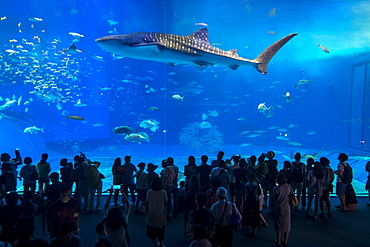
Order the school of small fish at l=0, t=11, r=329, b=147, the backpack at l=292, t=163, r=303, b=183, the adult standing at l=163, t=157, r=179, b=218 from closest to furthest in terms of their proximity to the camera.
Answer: the adult standing at l=163, t=157, r=179, b=218 < the backpack at l=292, t=163, r=303, b=183 < the school of small fish at l=0, t=11, r=329, b=147

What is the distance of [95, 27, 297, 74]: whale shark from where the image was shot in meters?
4.83

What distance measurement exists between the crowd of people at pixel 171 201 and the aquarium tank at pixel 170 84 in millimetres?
4983

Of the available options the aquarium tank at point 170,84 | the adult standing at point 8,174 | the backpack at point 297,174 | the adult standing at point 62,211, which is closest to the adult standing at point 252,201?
the backpack at point 297,174

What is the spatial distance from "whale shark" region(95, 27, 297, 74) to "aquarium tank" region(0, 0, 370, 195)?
5437 millimetres

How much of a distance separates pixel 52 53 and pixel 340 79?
115 ft

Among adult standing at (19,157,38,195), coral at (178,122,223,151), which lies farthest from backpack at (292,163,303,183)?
coral at (178,122,223,151)

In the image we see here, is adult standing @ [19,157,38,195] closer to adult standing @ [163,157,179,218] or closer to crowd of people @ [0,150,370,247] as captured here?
crowd of people @ [0,150,370,247]

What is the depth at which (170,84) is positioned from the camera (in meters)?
25.5

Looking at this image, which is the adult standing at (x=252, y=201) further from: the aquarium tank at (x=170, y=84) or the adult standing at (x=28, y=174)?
the aquarium tank at (x=170, y=84)

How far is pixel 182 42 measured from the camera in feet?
17.2

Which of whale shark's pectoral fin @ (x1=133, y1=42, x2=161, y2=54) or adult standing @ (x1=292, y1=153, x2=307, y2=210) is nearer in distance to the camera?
whale shark's pectoral fin @ (x1=133, y1=42, x2=161, y2=54)

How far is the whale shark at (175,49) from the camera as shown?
4.83 metres

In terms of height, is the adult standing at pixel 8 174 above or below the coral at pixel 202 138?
above

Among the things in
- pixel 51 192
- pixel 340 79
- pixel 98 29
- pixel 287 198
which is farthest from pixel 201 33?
pixel 340 79
